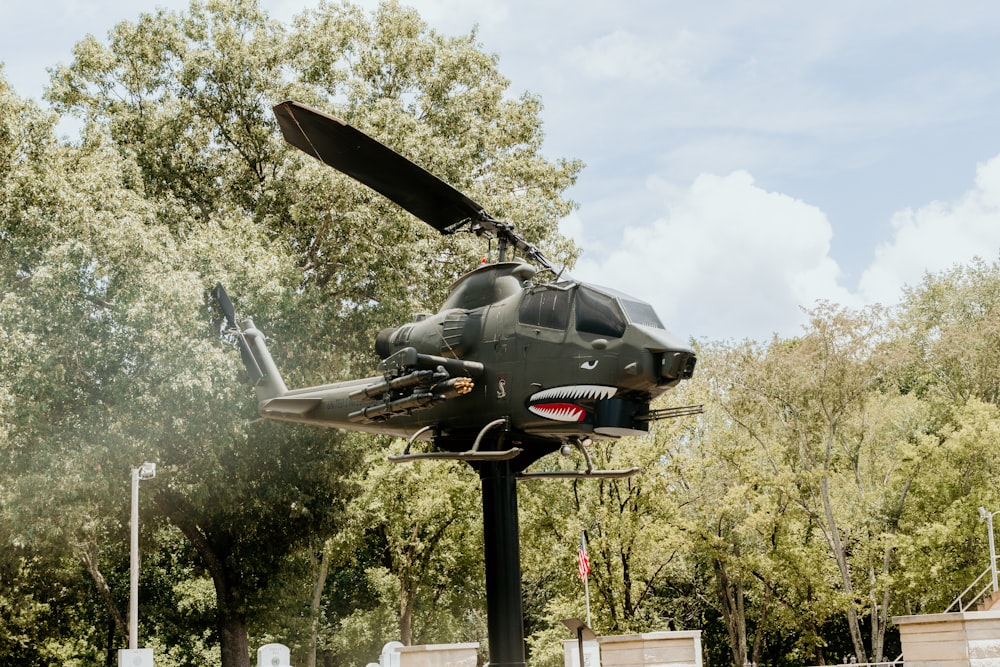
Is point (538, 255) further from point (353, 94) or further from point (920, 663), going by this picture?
point (353, 94)

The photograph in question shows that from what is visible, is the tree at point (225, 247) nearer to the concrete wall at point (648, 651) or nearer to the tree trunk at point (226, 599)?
the tree trunk at point (226, 599)

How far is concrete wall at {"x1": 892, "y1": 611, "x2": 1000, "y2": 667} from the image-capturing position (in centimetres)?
1655

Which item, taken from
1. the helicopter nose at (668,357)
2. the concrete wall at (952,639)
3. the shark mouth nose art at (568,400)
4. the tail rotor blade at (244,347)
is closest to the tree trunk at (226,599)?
the tail rotor blade at (244,347)

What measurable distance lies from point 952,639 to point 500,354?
8439 millimetres

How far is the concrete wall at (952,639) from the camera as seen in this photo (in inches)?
651

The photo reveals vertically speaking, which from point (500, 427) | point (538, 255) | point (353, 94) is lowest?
point (500, 427)

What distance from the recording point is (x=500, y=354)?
1522 centimetres

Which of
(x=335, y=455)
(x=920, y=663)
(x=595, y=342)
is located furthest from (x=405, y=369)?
(x=335, y=455)

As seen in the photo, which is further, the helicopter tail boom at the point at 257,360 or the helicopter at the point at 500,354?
the helicopter tail boom at the point at 257,360

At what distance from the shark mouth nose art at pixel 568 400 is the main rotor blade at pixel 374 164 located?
9.80 ft

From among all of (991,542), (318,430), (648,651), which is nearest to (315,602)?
(318,430)

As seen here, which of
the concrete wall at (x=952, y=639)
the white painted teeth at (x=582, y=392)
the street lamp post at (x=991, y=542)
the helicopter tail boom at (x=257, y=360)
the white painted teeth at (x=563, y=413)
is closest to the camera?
the white painted teeth at (x=582, y=392)

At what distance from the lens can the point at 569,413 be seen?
48.3 ft

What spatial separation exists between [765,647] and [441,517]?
729 inches
